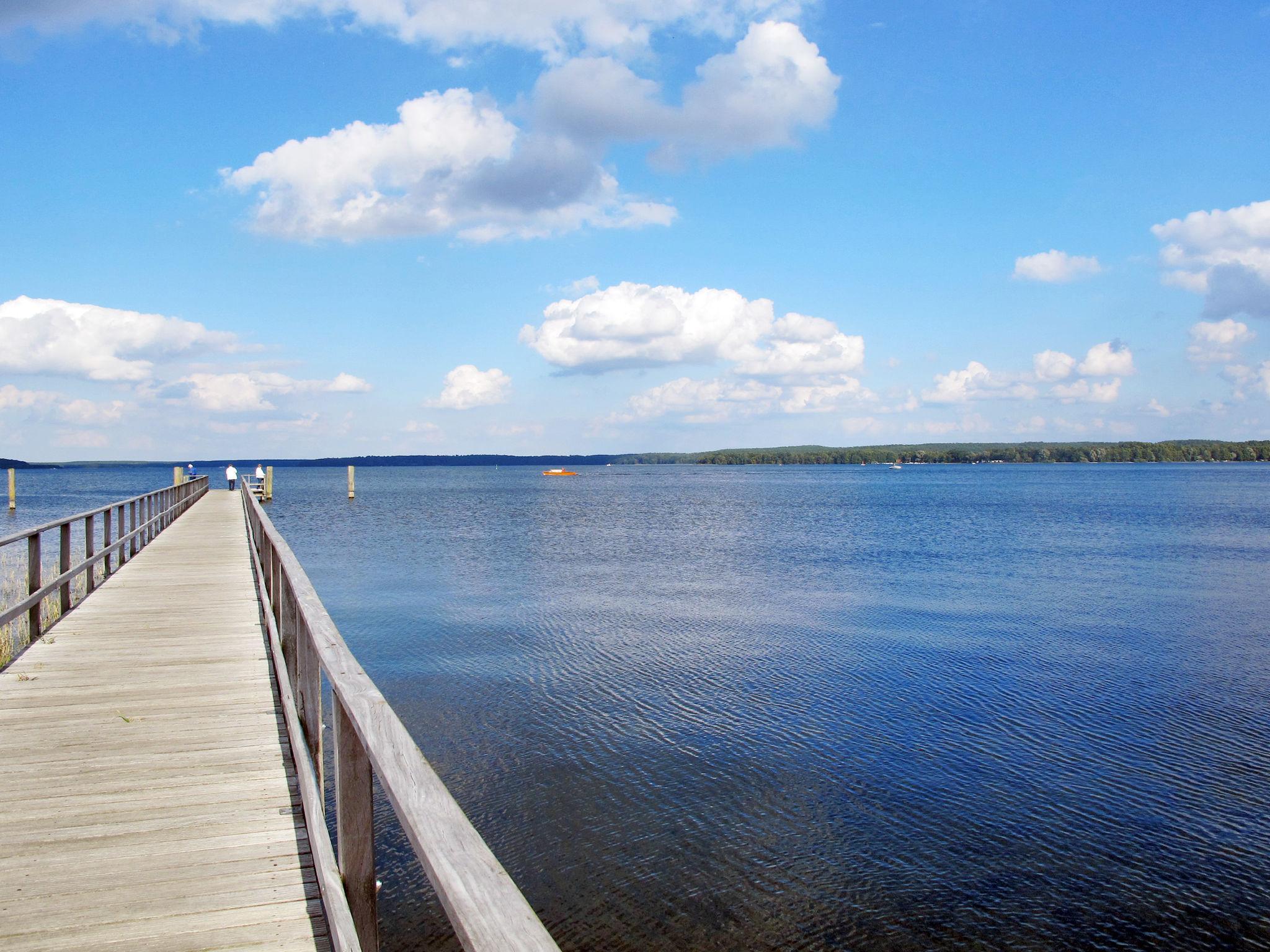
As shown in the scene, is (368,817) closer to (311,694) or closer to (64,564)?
(311,694)

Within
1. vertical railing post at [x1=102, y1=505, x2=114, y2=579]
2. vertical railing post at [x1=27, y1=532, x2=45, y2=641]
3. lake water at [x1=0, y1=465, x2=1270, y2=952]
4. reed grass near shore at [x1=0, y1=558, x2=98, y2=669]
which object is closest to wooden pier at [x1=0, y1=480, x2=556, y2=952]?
vertical railing post at [x1=27, y1=532, x2=45, y2=641]

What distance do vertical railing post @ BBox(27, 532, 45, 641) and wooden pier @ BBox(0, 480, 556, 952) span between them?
130 millimetres

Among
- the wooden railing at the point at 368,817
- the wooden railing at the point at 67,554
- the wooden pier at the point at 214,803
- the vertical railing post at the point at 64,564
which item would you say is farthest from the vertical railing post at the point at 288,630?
the vertical railing post at the point at 64,564

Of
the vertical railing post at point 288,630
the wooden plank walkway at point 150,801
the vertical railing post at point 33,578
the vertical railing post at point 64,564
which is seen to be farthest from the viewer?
the vertical railing post at point 64,564

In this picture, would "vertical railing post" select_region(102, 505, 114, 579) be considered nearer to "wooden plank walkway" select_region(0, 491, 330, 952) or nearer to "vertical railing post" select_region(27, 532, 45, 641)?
"vertical railing post" select_region(27, 532, 45, 641)

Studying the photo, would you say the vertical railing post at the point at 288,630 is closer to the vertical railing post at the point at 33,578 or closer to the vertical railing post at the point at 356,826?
the vertical railing post at the point at 33,578

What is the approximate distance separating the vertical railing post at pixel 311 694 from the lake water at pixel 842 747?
2.02 meters

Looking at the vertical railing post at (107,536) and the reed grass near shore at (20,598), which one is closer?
the reed grass near shore at (20,598)

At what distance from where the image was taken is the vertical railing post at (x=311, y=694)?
15.6 ft

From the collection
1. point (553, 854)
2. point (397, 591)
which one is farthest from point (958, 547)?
point (553, 854)

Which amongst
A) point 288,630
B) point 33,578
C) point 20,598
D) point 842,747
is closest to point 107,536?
point 20,598

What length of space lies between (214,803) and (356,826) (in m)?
2.10

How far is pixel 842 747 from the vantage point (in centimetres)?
977

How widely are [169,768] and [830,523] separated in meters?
40.9
